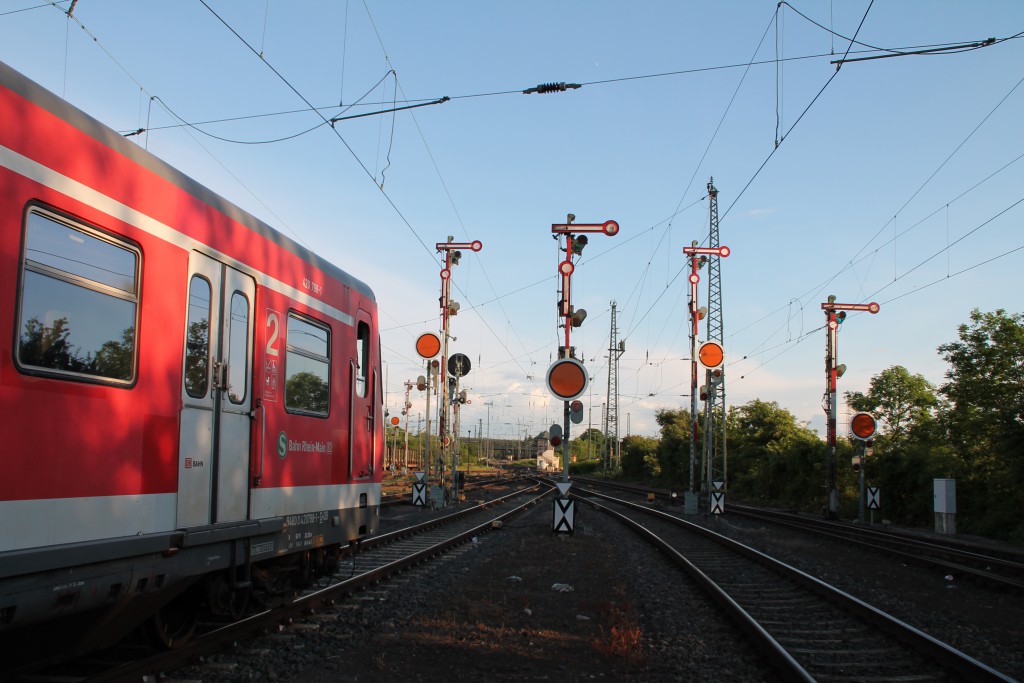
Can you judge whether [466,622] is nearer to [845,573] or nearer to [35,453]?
[35,453]

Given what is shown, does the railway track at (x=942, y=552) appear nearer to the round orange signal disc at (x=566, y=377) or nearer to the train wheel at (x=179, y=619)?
the round orange signal disc at (x=566, y=377)

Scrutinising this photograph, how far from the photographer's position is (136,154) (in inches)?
218

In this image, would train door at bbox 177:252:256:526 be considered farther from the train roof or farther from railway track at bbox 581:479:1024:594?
railway track at bbox 581:479:1024:594

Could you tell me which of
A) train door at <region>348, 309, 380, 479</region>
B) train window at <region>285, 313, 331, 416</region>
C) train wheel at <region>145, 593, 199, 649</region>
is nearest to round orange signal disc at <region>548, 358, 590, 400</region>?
train door at <region>348, 309, 380, 479</region>

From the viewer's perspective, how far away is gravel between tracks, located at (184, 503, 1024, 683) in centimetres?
678

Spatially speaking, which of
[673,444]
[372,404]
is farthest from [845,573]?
[673,444]

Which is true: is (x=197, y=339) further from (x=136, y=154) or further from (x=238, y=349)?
(x=136, y=154)

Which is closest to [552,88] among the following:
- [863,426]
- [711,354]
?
[711,354]

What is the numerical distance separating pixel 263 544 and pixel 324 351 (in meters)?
2.20

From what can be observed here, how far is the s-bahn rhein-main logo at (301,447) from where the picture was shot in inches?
288

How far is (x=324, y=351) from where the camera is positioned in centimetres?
844

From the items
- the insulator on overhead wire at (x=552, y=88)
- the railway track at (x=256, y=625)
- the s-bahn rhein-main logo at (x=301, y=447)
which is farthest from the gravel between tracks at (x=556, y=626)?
the insulator on overhead wire at (x=552, y=88)

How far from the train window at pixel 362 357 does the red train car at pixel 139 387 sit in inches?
41.5

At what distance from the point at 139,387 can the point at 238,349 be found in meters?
1.40
